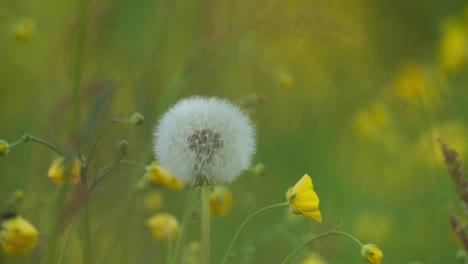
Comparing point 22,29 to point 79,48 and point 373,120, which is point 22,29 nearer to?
point 79,48

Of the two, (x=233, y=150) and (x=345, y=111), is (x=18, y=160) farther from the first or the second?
(x=345, y=111)

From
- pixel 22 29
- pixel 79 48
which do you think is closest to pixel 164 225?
pixel 79 48

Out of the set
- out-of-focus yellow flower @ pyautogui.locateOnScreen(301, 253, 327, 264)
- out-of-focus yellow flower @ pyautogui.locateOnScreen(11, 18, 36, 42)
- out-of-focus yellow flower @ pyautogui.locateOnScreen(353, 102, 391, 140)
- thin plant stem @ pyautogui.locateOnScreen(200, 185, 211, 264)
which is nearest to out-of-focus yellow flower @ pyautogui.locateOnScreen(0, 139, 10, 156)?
thin plant stem @ pyautogui.locateOnScreen(200, 185, 211, 264)

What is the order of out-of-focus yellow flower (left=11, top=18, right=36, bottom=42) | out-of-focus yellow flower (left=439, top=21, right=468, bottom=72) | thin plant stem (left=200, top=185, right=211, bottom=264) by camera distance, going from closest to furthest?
thin plant stem (left=200, top=185, right=211, bottom=264) → out-of-focus yellow flower (left=11, top=18, right=36, bottom=42) → out-of-focus yellow flower (left=439, top=21, right=468, bottom=72)

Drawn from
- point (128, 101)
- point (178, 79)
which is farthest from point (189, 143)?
point (128, 101)

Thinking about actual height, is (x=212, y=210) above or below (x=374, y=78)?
below

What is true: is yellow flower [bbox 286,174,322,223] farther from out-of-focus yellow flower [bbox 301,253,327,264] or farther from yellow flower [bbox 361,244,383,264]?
out-of-focus yellow flower [bbox 301,253,327,264]
